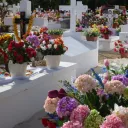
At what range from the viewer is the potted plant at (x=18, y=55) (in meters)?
4.40

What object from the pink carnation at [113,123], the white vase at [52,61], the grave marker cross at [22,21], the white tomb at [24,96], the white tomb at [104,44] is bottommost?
the white tomb at [104,44]

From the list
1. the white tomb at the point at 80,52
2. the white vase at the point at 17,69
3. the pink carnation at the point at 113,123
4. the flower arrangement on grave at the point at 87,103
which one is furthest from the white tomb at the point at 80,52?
the pink carnation at the point at 113,123

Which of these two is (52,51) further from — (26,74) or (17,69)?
(17,69)

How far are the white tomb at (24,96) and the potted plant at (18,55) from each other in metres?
0.21

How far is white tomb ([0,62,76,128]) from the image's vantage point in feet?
13.6

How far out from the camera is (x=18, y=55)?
439cm

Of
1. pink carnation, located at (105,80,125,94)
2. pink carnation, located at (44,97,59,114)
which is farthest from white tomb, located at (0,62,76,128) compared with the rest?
pink carnation, located at (105,80,125,94)

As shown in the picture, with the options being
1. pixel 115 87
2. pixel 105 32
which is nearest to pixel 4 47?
pixel 115 87

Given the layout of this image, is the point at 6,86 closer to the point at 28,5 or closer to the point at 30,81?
the point at 30,81

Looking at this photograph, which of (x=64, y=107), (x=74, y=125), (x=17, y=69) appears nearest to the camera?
(x=74, y=125)

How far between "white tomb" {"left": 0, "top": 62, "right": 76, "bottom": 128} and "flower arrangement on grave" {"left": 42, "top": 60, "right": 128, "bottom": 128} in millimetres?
1546

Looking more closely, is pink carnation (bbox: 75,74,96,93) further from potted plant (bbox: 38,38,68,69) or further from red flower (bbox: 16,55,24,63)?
potted plant (bbox: 38,38,68,69)

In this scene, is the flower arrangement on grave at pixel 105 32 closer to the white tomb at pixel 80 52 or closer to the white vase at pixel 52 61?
the white tomb at pixel 80 52

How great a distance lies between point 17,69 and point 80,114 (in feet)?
8.36
